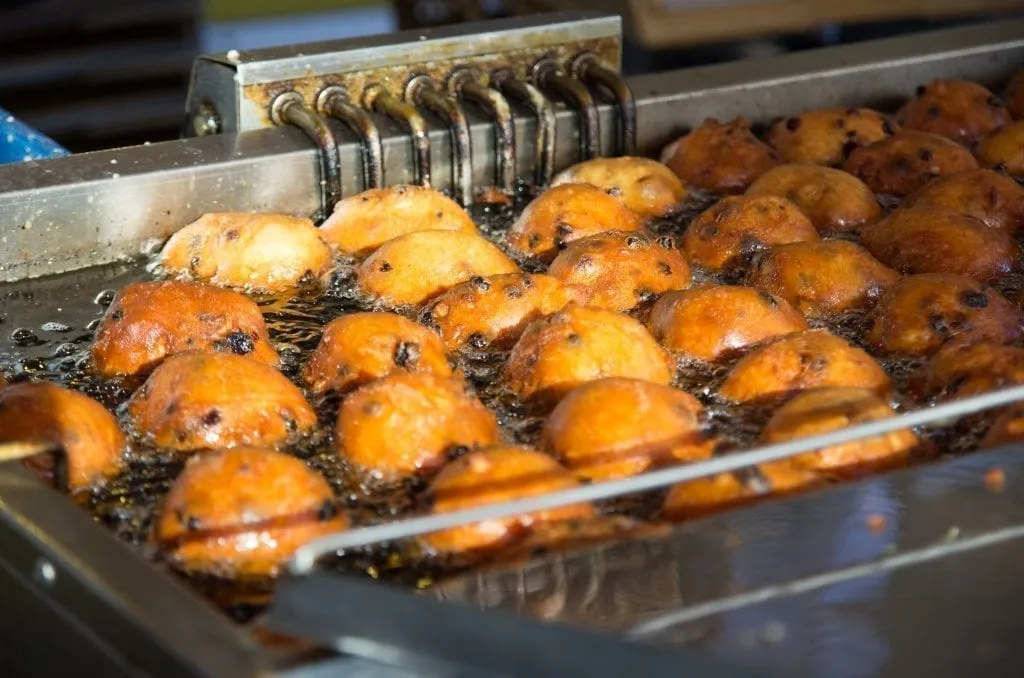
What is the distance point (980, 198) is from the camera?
3.37 m

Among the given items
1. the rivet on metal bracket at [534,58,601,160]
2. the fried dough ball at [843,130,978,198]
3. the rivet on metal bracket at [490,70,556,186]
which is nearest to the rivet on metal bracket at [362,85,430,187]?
the rivet on metal bracket at [490,70,556,186]

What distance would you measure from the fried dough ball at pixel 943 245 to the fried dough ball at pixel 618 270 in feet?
1.67

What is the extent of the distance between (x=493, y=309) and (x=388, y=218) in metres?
0.60

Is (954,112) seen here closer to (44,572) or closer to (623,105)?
(623,105)

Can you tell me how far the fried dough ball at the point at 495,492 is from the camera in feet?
6.93

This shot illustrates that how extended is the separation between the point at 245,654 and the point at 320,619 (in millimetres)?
128

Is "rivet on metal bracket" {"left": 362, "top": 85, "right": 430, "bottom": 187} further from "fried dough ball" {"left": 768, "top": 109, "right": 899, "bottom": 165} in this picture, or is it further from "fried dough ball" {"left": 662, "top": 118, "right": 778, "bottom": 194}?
"fried dough ball" {"left": 768, "top": 109, "right": 899, "bottom": 165}

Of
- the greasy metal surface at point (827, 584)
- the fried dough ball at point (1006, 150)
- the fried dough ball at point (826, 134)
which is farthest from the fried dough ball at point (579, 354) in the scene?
the fried dough ball at point (1006, 150)

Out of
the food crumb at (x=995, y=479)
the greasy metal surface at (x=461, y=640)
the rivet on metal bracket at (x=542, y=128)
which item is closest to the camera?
the greasy metal surface at (x=461, y=640)

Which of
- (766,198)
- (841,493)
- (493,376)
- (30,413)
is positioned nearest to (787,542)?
(841,493)

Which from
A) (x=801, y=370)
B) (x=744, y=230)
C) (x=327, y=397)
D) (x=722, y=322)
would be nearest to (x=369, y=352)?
(x=327, y=397)

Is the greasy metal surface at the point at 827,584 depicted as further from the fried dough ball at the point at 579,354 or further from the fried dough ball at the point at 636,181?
the fried dough ball at the point at 636,181

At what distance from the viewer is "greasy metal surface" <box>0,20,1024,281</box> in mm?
3340

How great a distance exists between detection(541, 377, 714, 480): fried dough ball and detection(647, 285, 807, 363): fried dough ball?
0.39 metres
